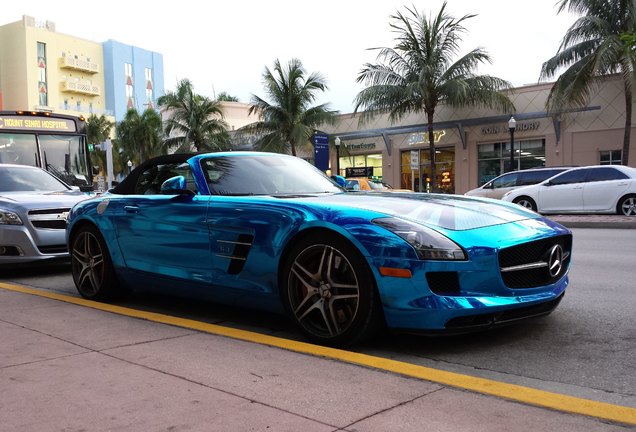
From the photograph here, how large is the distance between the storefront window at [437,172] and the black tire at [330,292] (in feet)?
87.2

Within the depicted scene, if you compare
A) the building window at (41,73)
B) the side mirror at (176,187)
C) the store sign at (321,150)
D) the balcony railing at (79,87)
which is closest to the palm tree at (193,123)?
the store sign at (321,150)

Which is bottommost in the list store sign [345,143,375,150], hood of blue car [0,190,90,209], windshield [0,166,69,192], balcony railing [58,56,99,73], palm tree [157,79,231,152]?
hood of blue car [0,190,90,209]

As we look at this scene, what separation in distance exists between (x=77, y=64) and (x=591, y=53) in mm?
65313

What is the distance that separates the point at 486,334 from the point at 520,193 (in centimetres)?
1405

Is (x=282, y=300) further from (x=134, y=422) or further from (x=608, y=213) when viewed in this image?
(x=608, y=213)

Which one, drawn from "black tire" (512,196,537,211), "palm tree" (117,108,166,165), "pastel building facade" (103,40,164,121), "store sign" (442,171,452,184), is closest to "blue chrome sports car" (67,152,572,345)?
"black tire" (512,196,537,211)

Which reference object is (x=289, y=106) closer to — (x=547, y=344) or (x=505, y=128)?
(x=505, y=128)

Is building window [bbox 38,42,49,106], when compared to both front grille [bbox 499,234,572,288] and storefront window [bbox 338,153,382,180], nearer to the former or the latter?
storefront window [bbox 338,153,382,180]

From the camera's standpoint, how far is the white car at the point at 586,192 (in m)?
15.4

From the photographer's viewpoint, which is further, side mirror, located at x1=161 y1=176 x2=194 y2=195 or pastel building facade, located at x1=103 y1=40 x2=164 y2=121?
pastel building facade, located at x1=103 y1=40 x2=164 y2=121

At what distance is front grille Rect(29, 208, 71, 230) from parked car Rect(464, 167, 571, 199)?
1431 cm

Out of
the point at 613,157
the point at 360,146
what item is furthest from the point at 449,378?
the point at 360,146

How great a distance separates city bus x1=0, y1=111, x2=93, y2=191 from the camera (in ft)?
42.2

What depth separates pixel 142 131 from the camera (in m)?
53.8
